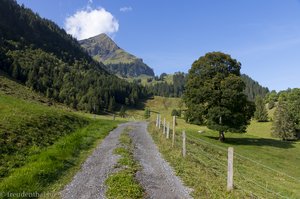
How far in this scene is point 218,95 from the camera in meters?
47.1

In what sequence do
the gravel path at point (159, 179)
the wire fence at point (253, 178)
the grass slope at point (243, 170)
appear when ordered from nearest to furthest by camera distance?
the gravel path at point (159, 179), the grass slope at point (243, 170), the wire fence at point (253, 178)

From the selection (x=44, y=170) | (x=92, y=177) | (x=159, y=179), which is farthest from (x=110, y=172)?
(x=44, y=170)

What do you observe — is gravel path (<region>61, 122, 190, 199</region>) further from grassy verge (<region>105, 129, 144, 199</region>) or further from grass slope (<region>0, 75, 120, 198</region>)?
grass slope (<region>0, 75, 120, 198</region>)

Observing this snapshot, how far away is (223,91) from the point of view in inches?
1827

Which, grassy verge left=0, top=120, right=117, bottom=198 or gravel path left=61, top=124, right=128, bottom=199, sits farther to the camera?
grassy verge left=0, top=120, right=117, bottom=198

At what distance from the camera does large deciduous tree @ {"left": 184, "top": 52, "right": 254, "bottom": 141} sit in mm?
46562

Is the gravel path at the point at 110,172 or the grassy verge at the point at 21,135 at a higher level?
the grassy verge at the point at 21,135

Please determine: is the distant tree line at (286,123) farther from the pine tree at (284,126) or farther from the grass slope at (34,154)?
the grass slope at (34,154)

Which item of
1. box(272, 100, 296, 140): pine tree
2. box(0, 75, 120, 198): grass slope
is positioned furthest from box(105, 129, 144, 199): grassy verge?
box(272, 100, 296, 140): pine tree

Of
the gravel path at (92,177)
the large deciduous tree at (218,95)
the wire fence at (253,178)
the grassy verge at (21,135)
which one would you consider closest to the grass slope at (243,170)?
the wire fence at (253,178)

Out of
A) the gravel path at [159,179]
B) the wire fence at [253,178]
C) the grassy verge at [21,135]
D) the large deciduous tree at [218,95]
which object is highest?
the large deciduous tree at [218,95]

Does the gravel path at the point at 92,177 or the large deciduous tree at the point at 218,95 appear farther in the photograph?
the large deciduous tree at the point at 218,95

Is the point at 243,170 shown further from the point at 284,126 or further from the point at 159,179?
the point at 284,126

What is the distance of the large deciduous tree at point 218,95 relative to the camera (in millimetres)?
46562
